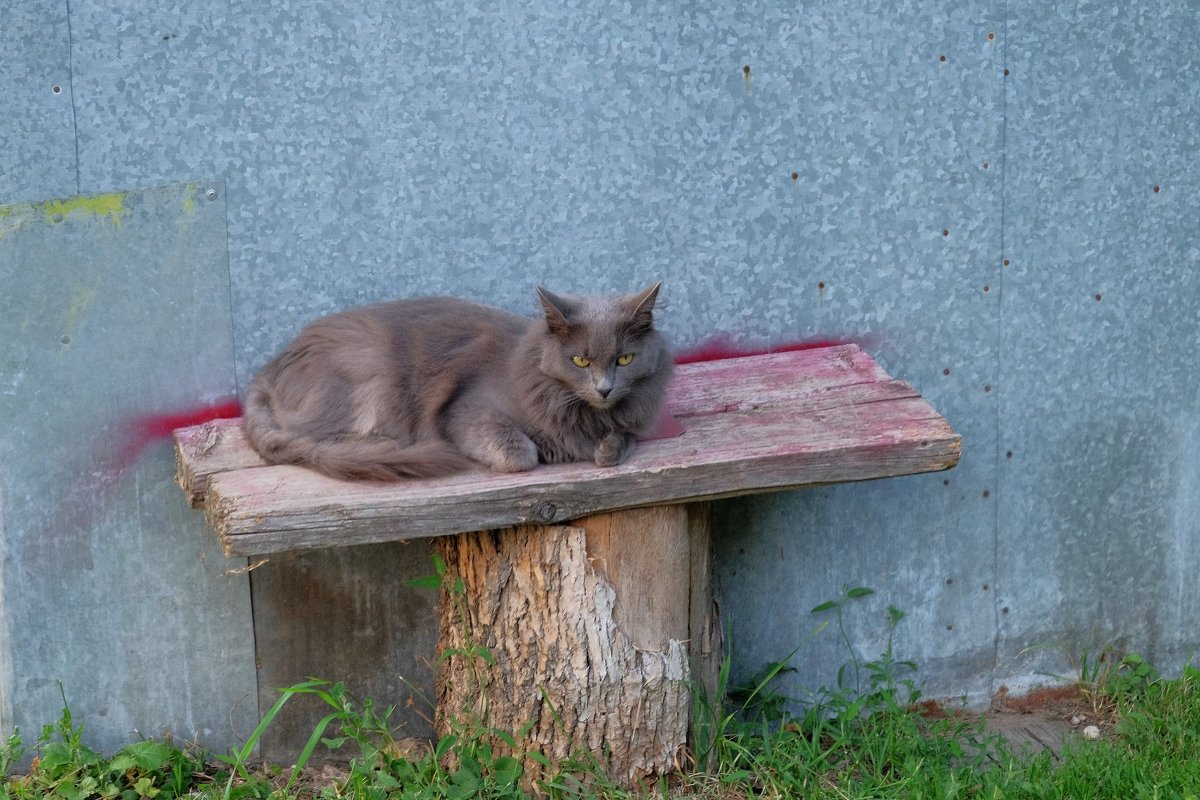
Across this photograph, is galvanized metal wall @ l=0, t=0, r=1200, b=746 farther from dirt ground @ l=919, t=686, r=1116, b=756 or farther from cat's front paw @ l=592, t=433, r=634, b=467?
cat's front paw @ l=592, t=433, r=634, b=467

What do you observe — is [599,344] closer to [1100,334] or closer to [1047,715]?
[1100,334]

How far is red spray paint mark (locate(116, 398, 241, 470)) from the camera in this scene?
3207 millimetres

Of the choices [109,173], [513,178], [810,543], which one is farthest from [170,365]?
[810,543]

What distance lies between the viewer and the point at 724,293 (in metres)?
3.52

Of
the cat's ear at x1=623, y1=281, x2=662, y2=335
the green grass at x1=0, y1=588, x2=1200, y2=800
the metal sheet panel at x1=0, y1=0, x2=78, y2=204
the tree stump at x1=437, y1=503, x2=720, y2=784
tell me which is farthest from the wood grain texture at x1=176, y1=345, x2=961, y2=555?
the metal sheet panel at x1=0, y1=0, x2=78, y2=204

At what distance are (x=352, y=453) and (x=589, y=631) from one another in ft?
2.40

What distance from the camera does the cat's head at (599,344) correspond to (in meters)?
2.88

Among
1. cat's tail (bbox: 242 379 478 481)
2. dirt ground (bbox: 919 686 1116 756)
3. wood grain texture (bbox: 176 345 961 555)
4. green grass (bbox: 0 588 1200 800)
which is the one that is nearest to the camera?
wood grain texture (bbox: 176 345 961 555)

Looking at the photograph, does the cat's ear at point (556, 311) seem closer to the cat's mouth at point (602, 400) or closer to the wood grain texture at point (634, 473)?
the cat's mouth at point (602, 400)

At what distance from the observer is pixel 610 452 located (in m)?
2.89

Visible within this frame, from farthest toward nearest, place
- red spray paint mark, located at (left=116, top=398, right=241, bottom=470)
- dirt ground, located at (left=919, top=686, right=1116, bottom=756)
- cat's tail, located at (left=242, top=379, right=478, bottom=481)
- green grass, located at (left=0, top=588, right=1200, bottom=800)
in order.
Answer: dirt ground, located at (left=919, top=686, right=1116, bottom=756), red spray paint mark, located at (left=116, top=398, right=241, bottom=470), green grass, located at (left=0, top=588, right=1200, bottom=800), cat's tail, located at (left=242, top=379, right=478, bottom=481)

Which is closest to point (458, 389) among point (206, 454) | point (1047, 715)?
point (206, 454)

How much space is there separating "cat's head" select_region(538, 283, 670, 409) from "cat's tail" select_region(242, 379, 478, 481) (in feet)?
1.09

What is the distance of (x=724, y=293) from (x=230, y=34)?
1.52 meters
